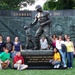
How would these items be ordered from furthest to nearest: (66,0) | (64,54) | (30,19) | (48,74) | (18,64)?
(66,0), (30,19), (64,54), (18,64), (48,74)

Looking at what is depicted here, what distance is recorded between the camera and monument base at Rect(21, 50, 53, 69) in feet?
49.4

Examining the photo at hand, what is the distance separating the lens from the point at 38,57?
15.1m

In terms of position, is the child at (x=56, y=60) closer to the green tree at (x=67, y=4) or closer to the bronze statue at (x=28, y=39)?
the bronze statue at (x=28, y=39)

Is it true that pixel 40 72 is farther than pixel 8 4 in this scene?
No

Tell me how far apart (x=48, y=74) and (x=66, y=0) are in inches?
574

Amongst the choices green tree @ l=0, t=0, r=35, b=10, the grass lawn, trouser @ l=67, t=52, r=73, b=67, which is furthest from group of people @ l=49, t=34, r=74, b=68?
green tree @ l=0, t=0, r=35, b=10

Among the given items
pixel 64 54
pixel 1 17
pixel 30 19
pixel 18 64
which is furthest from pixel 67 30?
pixel 18 64

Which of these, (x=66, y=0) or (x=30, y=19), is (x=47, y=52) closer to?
(x=30, y=19)

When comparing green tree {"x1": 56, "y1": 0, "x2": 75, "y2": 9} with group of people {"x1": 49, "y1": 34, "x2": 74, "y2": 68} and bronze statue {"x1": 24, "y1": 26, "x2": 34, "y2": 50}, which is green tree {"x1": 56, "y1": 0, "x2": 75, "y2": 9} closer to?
bronze statue {"x1": 24, "y1": 26, "x2": 34, "y2": 50}

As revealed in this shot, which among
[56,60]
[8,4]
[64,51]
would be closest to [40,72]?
[56,60]

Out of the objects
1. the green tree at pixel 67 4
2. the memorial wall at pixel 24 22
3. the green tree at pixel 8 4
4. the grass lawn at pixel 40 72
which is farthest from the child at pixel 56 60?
the green tree at pixel 67 4

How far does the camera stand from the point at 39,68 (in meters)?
15.0

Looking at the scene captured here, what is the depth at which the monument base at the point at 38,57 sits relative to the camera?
15.1 m

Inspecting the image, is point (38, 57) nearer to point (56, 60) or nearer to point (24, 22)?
point (56, 60)
